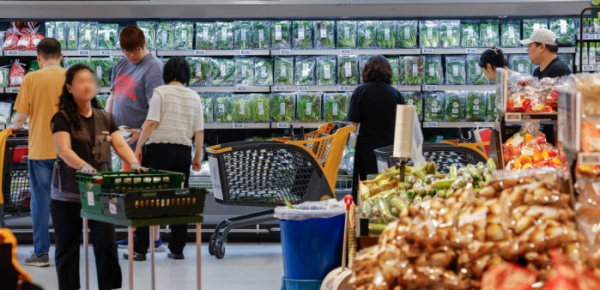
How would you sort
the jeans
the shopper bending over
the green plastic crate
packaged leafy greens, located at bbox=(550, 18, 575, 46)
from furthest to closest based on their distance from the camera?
packaged leafy greens, located at bbox=(550, 18, 575, 46)
the jeans
the shopper bending over
the green plastic crate

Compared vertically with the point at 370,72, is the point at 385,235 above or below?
below

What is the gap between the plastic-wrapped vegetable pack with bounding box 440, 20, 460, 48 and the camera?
20.4ft

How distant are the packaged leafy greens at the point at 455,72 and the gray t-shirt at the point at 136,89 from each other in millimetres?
2703

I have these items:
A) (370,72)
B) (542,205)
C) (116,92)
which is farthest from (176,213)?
(370,72)

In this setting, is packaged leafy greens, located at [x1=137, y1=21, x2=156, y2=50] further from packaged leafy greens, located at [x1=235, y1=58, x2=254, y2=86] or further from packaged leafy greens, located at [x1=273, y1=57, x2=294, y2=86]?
packaged leafy greens, located at [x1=273, y1=57, x2=294, y2=86]

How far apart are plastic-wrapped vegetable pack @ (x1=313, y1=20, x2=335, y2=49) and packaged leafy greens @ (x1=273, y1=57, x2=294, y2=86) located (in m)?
0.34

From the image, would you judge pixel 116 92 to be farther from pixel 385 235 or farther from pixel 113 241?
pixel 385 235

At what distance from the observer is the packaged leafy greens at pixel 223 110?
20.6 ft

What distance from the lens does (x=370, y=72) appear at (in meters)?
5.54

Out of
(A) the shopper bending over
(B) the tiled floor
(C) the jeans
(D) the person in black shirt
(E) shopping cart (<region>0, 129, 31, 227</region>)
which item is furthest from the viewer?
(D) the person in black shirt

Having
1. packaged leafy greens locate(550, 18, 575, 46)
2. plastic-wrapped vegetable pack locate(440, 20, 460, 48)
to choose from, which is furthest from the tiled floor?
packaged leafy greens locate(550, 18, 575, 46)

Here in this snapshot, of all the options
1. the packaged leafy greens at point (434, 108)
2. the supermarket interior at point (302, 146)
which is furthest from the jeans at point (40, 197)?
the packaged leafy greens at point (434, 108)

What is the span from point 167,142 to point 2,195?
4.50 feet

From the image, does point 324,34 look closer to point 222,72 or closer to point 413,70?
point 413,70
